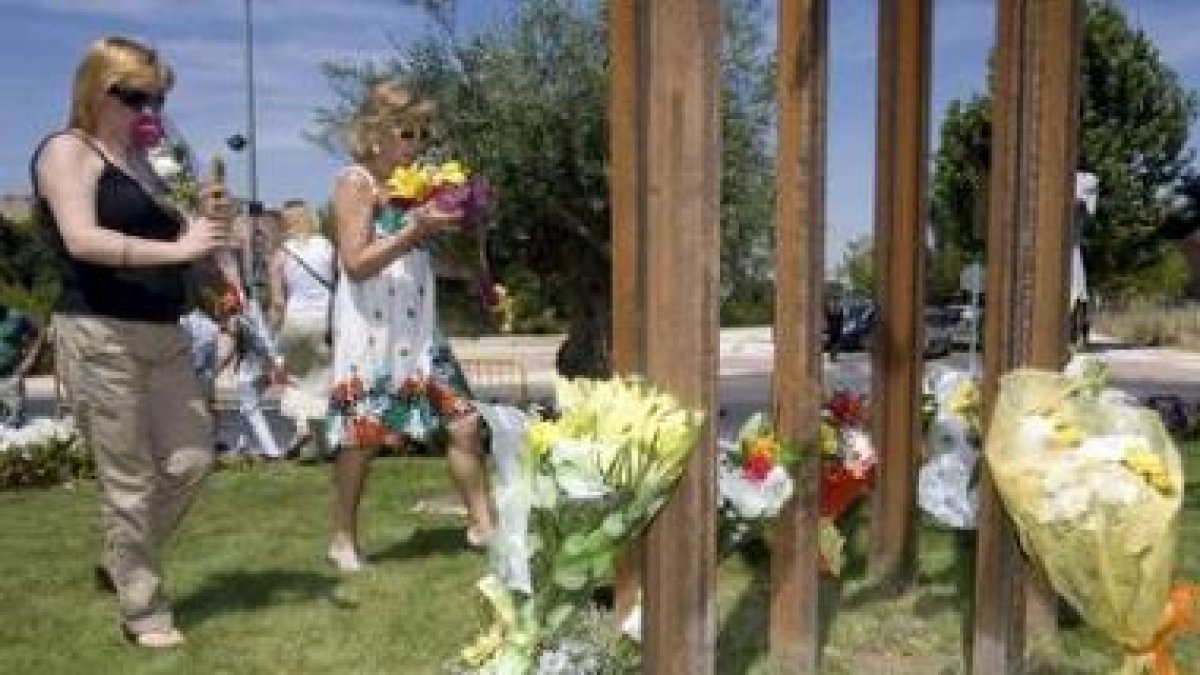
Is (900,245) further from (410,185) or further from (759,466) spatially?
(410,185)

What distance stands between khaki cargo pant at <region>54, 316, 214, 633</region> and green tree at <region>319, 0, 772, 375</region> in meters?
8.05

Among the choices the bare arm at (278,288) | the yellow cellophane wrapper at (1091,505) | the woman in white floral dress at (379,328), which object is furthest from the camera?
the bare arm at (278,288)

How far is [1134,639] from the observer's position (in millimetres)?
2646

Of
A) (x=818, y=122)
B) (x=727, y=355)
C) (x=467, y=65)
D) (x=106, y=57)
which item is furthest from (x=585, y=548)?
(x=727, y=355)

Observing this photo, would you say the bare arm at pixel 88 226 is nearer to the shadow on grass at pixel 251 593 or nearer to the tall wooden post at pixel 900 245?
the shadow on grass at pixel 251 593

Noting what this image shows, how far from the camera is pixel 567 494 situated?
2.77 m

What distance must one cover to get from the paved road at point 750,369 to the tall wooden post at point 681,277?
11.5 m

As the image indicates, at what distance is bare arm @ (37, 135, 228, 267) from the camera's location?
3.82 m

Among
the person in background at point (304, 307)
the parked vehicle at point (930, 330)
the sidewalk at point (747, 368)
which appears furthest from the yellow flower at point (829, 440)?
the parked vehicle at point (930, 330)

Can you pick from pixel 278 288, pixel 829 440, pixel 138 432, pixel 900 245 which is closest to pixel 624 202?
pixel 900 245

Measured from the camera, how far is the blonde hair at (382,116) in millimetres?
4883

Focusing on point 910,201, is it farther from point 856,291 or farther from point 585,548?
point 856,291

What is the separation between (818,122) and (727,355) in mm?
25748

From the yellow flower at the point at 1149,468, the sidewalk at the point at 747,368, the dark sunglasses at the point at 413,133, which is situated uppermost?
the dark sunglasses at the point at 413,133
